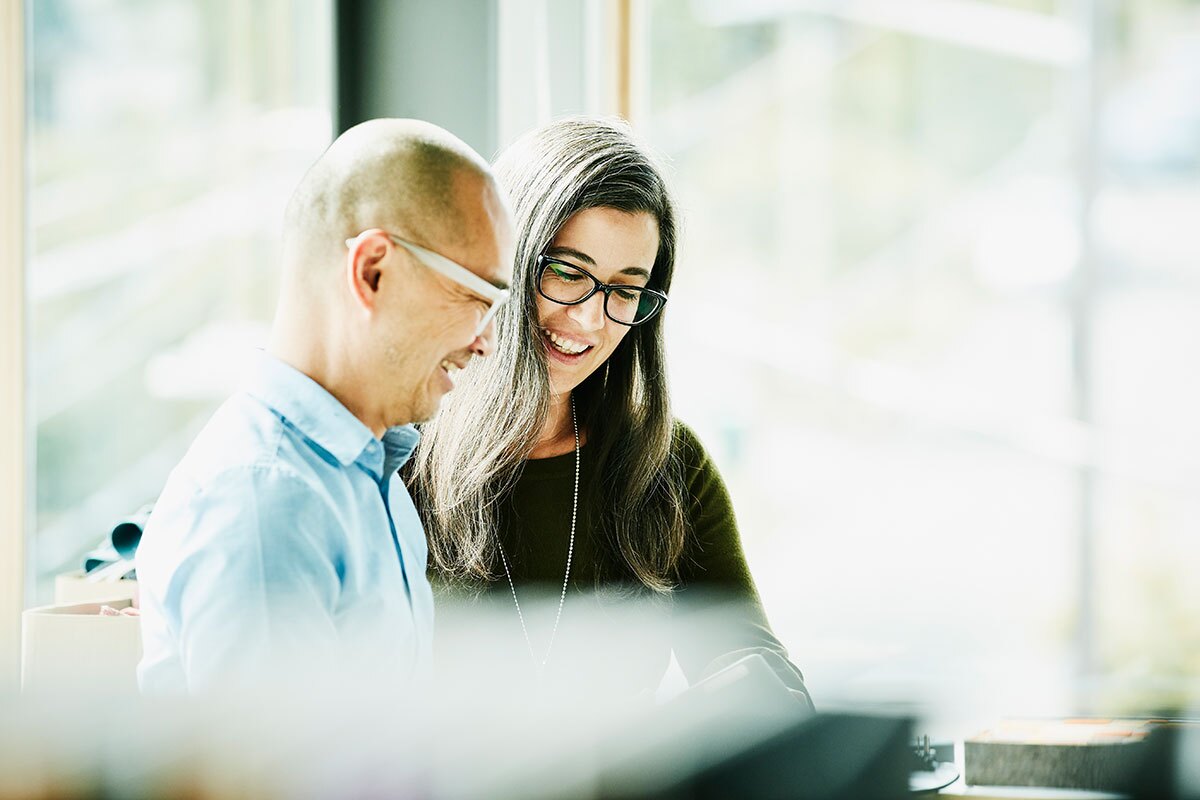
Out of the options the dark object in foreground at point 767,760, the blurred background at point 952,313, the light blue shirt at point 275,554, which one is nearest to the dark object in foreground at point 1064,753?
the dark object in foreground at point 767,760

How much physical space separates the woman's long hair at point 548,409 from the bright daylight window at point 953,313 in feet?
8.52

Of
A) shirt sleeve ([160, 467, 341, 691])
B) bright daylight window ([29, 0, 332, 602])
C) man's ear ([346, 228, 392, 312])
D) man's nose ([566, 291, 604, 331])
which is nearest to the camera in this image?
shirt sleeve ([160, 467, 341, 691])

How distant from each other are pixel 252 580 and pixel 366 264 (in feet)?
0.88

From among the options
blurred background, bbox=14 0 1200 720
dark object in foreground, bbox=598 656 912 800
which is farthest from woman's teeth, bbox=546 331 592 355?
blurred background, bbox=14 0 1200 720

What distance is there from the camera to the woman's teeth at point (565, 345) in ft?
5.80

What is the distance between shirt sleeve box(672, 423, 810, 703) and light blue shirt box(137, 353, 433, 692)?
0.71 m

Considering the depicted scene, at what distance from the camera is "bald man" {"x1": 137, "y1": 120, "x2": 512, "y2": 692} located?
3.01 ft

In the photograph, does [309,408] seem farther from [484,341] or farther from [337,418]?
[484,341]

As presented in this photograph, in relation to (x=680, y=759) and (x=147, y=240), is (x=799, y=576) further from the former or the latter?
(x=680, y=759)

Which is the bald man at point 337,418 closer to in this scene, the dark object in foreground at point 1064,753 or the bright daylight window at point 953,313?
the dark object in foreground at point 1064,753

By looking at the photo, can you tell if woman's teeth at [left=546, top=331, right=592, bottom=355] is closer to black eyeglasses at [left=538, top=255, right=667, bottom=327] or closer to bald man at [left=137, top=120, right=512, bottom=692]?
black eyeglasses at [left=538, top=255, right=667, bottom=327]

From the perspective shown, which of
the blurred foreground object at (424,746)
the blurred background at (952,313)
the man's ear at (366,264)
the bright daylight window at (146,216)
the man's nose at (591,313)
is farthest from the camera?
the blurred background at (952,313)

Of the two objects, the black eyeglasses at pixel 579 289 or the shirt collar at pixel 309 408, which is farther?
the black eyeglasses at pixel 579 289

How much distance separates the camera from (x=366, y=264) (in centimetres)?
101
